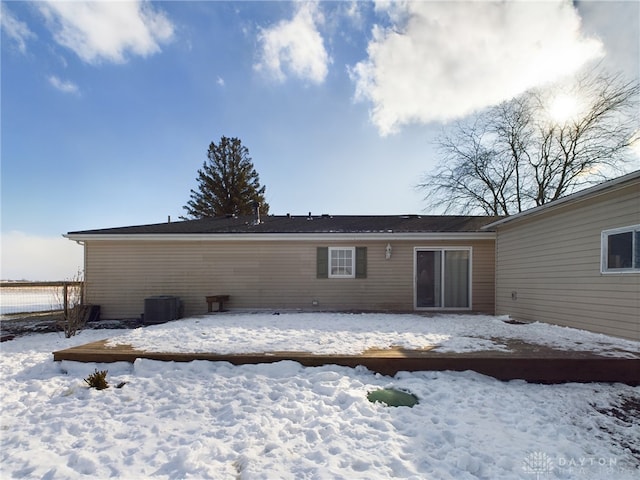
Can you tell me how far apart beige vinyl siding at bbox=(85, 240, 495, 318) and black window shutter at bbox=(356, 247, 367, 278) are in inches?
4.7

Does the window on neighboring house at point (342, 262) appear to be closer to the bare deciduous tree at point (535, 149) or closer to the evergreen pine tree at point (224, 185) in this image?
the bare deciduous tree at point (535, 149)

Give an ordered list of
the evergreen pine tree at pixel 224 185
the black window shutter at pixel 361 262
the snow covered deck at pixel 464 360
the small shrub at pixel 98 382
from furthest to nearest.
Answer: the evergreen pine tree at pixel 224 185, the black window shutter at pixel 361 262, the snow covered deck at pixel 464 360, the small shrub at pixel 98 382

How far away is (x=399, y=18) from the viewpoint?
855 centimetres

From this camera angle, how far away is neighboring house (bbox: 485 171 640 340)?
188 inches

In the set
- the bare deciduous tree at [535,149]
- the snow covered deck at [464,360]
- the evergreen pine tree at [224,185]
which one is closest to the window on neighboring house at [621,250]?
the snow covered deck at [464,360]

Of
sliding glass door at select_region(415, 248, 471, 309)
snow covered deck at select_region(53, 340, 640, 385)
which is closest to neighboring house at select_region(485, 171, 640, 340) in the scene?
sliding glass door at select_region(415, 248, 471, 309)

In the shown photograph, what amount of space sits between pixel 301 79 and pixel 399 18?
310 cm

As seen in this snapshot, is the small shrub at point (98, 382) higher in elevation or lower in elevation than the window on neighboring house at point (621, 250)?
lower

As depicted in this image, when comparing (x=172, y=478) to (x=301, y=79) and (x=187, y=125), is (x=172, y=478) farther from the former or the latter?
(x=187, y=125)

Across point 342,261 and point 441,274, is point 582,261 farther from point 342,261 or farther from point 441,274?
point 342,261

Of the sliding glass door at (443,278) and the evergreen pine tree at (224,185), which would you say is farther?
the evergreen pine tree at (224,185)

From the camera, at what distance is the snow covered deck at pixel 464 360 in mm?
3770

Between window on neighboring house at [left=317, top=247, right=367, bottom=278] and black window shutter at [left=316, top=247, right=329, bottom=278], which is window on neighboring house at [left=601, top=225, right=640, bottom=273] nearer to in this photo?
window on neighboring house at [left=317, top=247, right=367, bottom=278]

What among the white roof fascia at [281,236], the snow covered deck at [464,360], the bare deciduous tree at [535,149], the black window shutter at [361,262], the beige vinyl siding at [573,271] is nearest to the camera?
the snow covered deck at [464,360]
